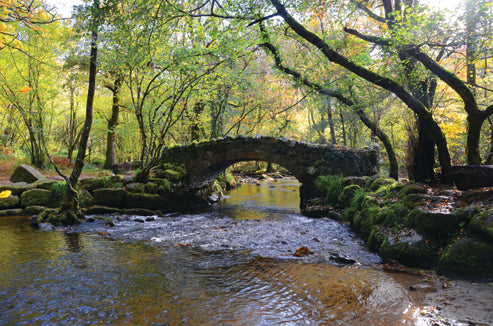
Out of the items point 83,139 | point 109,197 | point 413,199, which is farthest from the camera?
point 109,197

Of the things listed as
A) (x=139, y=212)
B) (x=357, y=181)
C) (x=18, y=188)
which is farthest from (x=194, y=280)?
(x=18, y=188)

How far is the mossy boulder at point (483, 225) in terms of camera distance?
3459 millimetres

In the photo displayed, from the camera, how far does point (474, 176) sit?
503 centimetres

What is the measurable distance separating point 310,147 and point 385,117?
22.6 ft

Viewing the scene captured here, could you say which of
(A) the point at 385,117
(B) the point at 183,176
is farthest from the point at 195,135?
(A) the point at 385,117

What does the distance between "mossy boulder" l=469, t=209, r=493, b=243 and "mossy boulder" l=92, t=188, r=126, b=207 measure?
9.61m

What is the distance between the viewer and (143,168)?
10.4 meters

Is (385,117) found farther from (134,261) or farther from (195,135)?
(134,261)

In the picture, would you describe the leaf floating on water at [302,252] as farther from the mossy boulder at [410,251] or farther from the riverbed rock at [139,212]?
the riverbed rock at [139,212]

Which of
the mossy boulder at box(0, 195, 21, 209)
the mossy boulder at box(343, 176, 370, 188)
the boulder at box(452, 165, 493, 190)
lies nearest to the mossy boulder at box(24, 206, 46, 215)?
the mossy boulder at box(0, 195, 21, 209)

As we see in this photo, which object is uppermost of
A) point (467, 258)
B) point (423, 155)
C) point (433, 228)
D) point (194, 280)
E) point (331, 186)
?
point (423, 155)

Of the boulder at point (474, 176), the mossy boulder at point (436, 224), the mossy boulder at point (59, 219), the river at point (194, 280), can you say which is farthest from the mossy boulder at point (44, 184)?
the boulder at point (474, 176)

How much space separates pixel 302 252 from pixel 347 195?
3903 millimetres

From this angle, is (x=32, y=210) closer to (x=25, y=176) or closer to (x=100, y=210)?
(x=100, y=210)
